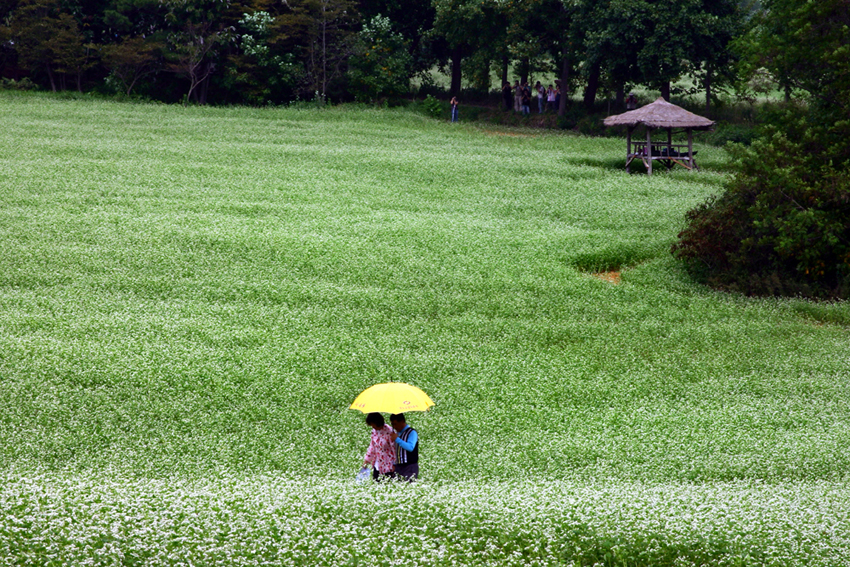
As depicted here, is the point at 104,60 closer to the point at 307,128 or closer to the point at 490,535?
the point at 307,128

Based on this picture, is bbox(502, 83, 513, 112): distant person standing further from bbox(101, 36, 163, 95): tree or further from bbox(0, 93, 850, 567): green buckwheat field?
bbox(0, 93, 850, 567): green buckwheat field

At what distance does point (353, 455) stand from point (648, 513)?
4441 millimetres

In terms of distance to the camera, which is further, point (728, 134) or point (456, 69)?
point (456, 69)

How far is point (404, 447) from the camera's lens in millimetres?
8086

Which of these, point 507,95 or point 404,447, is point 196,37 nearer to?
point 507,95

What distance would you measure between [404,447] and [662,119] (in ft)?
80.3

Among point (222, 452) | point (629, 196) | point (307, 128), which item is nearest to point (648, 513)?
point (222, 452)

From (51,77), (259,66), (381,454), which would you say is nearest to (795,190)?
(381,454)

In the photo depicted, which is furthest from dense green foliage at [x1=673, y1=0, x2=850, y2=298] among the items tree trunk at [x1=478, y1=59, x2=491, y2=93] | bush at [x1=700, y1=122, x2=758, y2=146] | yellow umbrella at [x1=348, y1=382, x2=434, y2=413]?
tree trunk at [x1=478, y1=59, x2=491, y2=93]

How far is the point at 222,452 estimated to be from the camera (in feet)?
33.0

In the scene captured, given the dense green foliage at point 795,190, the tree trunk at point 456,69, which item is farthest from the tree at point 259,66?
the dense green foliage at point 795,190

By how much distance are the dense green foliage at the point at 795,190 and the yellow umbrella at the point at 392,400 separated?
12367 millimetres

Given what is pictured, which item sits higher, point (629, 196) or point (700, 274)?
point (629, 196)

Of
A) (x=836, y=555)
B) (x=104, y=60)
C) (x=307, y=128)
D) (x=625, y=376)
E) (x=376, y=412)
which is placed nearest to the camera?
(x=836, y=555)
